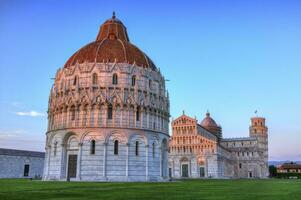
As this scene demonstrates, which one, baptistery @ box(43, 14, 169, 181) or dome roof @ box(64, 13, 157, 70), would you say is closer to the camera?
baptistery @ box(43, 14, 169, 181)

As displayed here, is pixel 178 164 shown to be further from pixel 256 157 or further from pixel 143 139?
pixel 143 139

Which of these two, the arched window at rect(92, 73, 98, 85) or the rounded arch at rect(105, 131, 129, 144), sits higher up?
the arched window at rect(92, 73, 98, 85)

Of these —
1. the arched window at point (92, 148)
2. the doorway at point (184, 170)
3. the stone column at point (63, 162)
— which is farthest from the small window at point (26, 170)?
the doorway at point (184, 170)

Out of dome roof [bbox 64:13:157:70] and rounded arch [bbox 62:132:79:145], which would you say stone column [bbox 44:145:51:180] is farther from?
dome roof [bbox 64:13:157:70]

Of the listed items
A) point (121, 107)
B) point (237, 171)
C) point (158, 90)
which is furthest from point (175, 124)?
point (121, 107)

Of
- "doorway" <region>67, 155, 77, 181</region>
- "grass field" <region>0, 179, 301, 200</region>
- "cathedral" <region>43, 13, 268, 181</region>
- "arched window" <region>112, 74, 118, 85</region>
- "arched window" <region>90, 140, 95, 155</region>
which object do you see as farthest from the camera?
"arched window" <region>112, 74, 118, 85</region>

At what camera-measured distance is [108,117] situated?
1865 inches

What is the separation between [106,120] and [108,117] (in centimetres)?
63

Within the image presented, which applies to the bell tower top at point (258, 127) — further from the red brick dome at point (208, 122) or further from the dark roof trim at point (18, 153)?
the dark roof trim at point (18, 153)

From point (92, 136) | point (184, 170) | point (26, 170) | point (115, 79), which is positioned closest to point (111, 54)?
point (115, 79)

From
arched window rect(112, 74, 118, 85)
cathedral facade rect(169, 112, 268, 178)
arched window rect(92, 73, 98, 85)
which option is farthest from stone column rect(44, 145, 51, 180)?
cathedral facade rect(169, 112, 268, 178)

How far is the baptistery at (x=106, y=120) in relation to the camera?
46.2 m

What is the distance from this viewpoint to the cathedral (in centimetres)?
4631

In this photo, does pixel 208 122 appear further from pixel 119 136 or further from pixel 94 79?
pixel 119 136
